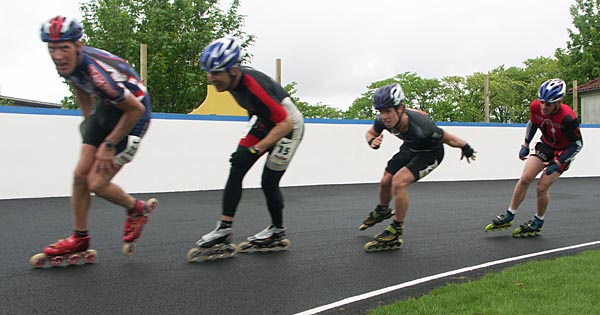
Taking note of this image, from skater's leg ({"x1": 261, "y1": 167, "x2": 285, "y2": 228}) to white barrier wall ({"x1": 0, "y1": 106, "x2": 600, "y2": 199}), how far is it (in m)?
7.34

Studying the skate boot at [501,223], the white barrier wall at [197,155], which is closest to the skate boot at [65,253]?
the skate boot at [501,223]

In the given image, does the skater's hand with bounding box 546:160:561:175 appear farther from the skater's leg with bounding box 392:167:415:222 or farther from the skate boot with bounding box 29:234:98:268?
the skate boot with bounding box 29:234:98:268

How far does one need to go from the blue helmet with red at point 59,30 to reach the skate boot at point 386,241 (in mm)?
3370

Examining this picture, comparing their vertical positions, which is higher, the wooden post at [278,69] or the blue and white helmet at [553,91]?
the wooden post at [278,69]

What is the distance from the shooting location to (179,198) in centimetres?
1091

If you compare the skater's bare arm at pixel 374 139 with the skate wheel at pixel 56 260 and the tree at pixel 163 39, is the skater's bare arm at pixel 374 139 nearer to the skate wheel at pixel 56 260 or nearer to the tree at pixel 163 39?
the skate wheel at pixel 56 260

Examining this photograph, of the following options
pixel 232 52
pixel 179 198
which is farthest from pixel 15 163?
pixel 232 52

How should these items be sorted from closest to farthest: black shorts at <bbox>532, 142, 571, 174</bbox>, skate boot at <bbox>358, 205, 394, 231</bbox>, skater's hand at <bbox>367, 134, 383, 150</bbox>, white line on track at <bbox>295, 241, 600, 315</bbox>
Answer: white line on track at <bbox>295, 241, 600, 315</bbox> < skater's hand at <bbox>367, 134, 383, 150</bbox> < skate boot at <bbox>358, 205, 394, 231</bbox> < black shorts at <bbox>532, 142, 571, 174</bbox>

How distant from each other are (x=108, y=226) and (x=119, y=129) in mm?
2959

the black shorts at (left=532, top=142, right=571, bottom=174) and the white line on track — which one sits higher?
the black shorts at (left=532, top=142, right=571, bottom=174)

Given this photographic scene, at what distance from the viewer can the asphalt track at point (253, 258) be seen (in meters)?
3.70

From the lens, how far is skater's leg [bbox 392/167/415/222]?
5.64 m

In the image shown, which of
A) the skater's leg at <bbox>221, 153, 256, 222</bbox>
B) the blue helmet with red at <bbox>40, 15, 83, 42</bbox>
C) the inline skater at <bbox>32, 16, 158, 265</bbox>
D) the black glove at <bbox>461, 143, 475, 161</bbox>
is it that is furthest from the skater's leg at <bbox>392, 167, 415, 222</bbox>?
the blue helmet with red at <bbox>40, 15, 83, 42</bbox>

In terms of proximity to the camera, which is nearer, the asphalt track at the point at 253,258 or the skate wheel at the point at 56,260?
the asphalt track at the point at 253,258
